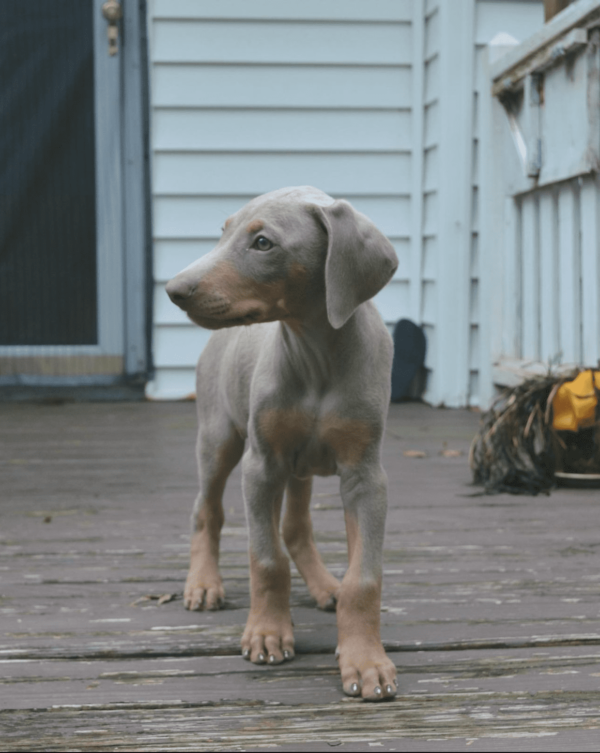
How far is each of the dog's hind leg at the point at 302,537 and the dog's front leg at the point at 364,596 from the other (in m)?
0.45

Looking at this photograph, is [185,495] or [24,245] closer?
[185,495]

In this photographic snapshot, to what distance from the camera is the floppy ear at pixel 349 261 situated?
1696 mm

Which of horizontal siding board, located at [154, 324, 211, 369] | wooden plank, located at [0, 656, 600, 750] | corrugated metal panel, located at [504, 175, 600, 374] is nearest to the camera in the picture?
wooden plank, located at [0, 656, 600, 750]

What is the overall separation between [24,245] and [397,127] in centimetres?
243

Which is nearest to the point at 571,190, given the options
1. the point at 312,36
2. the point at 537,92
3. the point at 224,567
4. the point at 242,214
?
the point at 537,92

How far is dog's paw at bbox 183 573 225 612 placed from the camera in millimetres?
2238

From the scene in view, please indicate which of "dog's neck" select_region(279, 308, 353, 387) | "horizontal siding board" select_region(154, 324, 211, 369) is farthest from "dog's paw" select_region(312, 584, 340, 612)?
"horizontal siding board" select_region(154, 324, 211, 369)

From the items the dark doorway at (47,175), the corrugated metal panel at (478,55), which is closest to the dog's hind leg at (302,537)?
the corrugated metal panel at (478,55)

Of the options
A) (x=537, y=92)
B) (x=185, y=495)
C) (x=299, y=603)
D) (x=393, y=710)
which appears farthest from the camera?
(x=537, y=92)

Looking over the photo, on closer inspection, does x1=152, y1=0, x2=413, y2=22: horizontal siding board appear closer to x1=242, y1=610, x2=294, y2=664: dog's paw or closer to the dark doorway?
the dark doorway

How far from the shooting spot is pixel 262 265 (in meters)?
1.69

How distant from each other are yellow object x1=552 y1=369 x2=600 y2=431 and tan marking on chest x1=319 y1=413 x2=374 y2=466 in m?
1.81

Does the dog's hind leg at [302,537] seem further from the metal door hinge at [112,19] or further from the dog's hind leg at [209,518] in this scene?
the metal door hinge at [112,19]

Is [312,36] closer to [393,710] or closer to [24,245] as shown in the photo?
[24,245]
